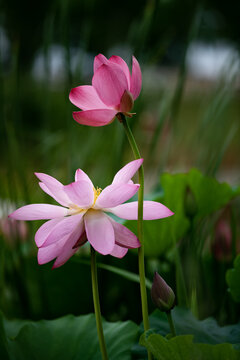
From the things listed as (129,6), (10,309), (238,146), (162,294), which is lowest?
(238,146)

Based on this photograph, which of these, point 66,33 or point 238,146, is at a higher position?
point 66,33

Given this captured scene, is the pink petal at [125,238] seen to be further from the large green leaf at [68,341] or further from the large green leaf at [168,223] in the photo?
the large green leaf at [168,223]

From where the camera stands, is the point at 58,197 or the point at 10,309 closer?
the point at 58,197

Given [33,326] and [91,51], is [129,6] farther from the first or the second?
[33,326]

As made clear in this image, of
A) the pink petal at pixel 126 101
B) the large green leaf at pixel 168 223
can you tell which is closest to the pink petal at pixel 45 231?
the pink petal at pixel 126 101

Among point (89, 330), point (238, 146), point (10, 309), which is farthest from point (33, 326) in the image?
point (238, 146)

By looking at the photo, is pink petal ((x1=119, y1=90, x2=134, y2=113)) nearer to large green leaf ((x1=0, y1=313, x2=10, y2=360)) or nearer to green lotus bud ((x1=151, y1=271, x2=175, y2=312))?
green lotus bud ((x1=151, y1=271, x2=175, y2=312))

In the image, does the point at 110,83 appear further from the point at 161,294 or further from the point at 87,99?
the point at 161,294
